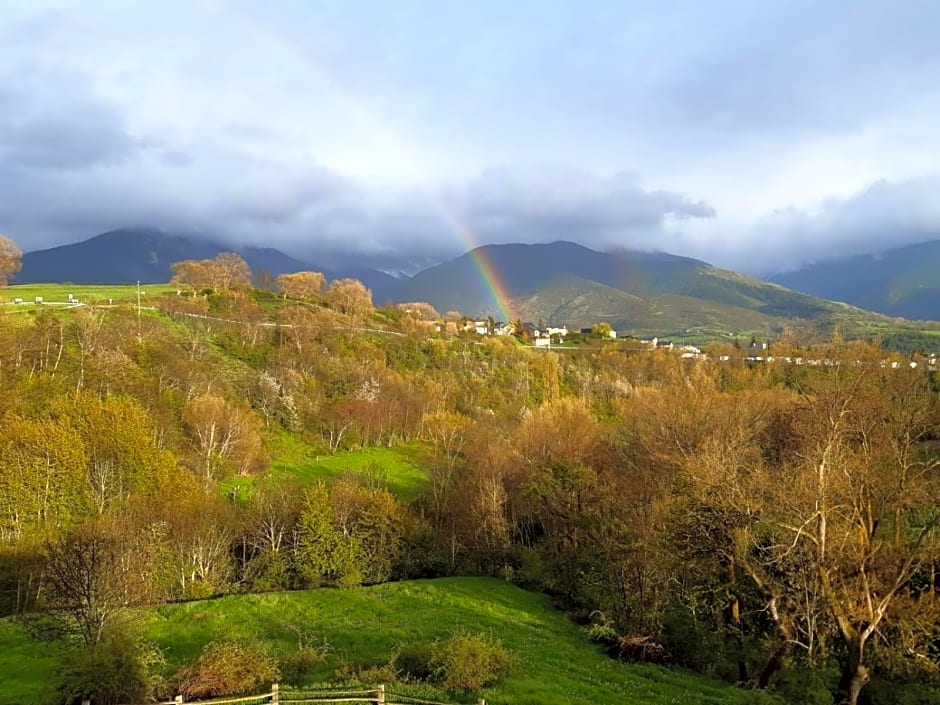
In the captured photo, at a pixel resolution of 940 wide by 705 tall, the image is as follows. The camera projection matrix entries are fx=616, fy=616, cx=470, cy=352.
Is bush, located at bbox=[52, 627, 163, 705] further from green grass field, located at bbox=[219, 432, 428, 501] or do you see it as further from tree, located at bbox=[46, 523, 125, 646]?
green grass field, located at bbox=[219, 432, 428, 501]

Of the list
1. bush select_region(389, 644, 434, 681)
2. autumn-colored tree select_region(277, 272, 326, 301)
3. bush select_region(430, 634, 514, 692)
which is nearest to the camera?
bush select_region(430, 634, 514, 692)

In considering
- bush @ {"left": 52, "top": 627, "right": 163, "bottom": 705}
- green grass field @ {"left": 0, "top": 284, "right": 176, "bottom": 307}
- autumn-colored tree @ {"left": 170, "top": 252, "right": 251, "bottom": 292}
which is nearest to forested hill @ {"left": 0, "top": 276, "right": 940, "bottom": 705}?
bush @ {"left": 52, "top": 627, "right": 163, "bottom": 705}

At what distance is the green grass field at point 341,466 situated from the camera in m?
66.3

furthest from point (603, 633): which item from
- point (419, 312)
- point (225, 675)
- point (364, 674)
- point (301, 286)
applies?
point (419, 312)

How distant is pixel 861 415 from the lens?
33188mm

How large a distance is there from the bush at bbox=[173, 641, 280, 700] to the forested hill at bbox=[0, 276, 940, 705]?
110mm

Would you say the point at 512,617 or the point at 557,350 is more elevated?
the point at 557,350

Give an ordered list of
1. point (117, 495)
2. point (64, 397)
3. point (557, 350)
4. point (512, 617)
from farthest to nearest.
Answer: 1. point (557, 350)
2. point (64, 397)
3. point (117, 495)
4. point (512, 617)

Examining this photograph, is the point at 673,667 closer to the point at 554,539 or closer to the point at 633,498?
the point at 633,498

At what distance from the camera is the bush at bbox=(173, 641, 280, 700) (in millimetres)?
20516

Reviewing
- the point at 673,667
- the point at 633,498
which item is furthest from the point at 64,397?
the point at 673,667

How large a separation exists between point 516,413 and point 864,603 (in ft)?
278

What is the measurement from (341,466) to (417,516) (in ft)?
64.8

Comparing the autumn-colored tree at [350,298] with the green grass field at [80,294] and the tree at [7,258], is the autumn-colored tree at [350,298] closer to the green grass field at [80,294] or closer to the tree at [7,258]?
the green grass field at [80,294]
